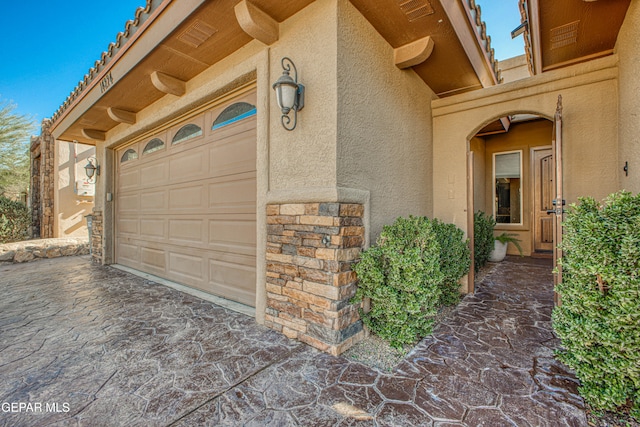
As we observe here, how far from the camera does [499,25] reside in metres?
4.88

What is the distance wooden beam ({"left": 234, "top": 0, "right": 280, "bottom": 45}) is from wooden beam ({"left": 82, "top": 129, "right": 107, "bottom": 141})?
5.60 metres

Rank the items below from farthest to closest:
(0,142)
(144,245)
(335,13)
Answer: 1. (0,142)
2. (144,245)
3. (335,13)

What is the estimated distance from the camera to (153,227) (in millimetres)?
5332

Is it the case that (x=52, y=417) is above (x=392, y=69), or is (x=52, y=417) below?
below

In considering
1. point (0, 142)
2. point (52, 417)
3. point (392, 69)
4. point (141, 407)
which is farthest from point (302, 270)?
point (0, 142)

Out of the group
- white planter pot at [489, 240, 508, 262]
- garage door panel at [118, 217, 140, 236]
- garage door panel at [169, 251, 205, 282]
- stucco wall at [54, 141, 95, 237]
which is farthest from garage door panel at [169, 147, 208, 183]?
stucco wall at [54, 141, 95, 237]

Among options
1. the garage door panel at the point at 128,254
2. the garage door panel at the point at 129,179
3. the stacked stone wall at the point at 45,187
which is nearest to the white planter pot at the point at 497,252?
the garage door panel at the point at 128,254

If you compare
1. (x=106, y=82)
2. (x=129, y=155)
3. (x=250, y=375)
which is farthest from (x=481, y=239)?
(x=129, y=155)

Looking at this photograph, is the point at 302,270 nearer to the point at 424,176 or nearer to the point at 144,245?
the point at 424,176

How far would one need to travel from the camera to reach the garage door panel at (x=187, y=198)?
14.0ft

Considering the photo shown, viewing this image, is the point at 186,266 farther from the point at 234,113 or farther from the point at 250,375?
the point at 250,375

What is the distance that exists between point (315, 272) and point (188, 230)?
2.90 meters

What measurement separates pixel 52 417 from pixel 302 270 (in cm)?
188

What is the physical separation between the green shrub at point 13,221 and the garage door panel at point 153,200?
6.50 metres
